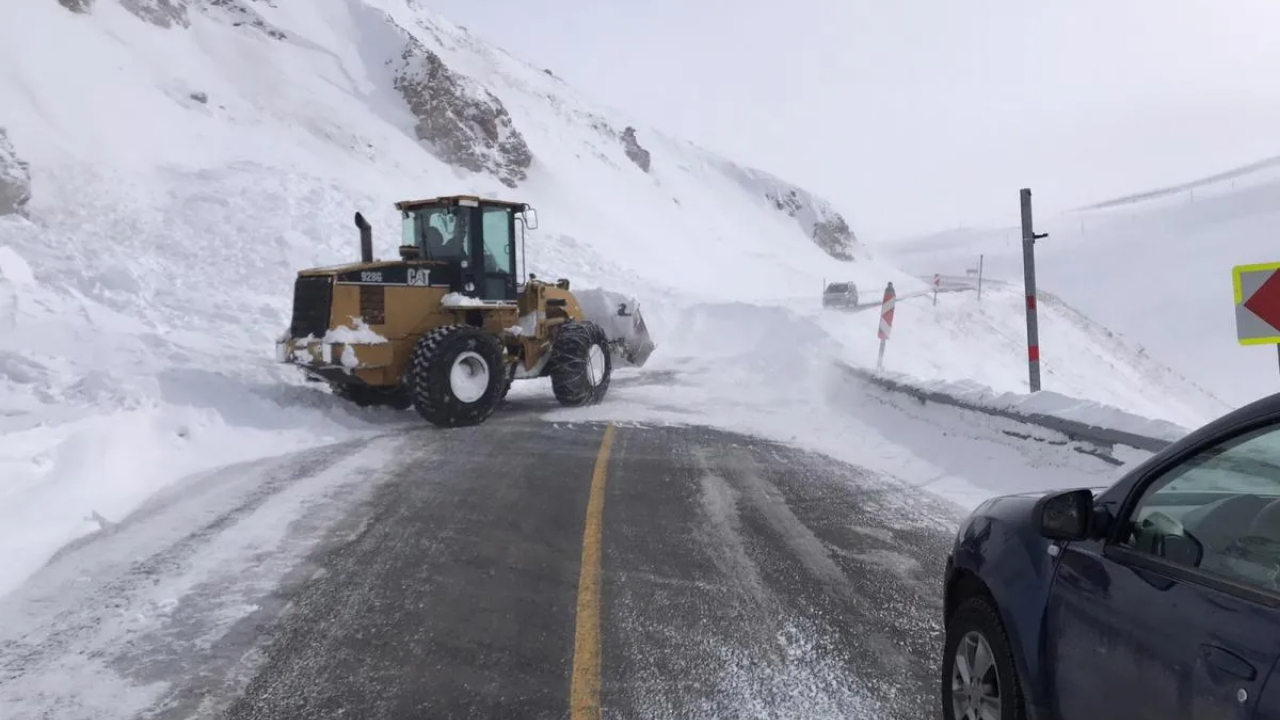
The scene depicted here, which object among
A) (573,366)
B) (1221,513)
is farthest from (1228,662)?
(573,366)

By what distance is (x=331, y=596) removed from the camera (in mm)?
5102

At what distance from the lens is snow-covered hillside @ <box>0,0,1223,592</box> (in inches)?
361

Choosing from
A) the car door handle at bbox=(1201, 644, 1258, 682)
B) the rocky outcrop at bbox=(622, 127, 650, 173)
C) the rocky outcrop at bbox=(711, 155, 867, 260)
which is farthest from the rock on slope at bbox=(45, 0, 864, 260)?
the car door handle at bbox=(1201, 644, 1258, 682)

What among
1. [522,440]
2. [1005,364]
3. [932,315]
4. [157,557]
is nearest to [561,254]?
[932,315]

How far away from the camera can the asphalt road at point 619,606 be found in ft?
12.8

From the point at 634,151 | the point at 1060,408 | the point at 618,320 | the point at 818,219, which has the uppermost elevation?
the point at 634,151

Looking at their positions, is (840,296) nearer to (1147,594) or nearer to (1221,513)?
(1221,513)

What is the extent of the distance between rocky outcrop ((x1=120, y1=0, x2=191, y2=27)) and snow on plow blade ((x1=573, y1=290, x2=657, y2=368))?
3082cm

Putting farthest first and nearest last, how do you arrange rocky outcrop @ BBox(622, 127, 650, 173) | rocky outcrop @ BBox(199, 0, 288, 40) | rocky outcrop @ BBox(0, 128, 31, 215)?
rocky outcrop @ BBox(622, 127, 650, 173) → rocky outcrop @ BBox(199, 0, 288, 40) → rocky outcrop @ BBox(0, 128, 31, 215)

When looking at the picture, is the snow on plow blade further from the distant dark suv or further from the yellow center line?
the distant dark suv

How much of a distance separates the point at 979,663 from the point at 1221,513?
102 cm

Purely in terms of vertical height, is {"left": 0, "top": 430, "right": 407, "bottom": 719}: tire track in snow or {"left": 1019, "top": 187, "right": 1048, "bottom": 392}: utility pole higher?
{"left": 1019, "top": 187, "right": 1048, "bottom": 392}: utility pole

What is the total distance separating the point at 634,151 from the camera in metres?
70.2

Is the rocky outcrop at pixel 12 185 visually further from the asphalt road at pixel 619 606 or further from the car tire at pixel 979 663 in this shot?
the car tire at pixel 979 663
